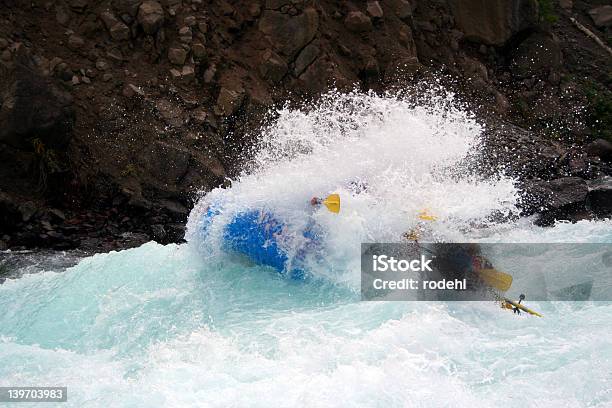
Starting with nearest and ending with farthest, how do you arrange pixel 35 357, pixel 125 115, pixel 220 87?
pixel 35 357 < pixel 125 115 < pixel 220 87

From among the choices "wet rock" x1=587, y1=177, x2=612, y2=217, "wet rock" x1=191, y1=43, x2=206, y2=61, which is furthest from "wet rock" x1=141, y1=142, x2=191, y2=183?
"wet rock" x1=587, y1=177, x2=612, y2=217

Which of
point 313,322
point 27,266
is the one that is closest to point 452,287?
point 313,322

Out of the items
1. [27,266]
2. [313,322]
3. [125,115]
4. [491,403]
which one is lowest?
[491,403]

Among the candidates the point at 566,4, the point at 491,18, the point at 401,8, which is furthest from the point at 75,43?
the point at 566,4

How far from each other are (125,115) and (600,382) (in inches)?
269

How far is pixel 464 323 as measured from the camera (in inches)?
193

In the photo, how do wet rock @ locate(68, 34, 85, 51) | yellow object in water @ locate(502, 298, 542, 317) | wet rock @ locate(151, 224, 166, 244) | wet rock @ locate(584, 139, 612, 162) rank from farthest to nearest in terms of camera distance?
wet rock @ locate(584, 139, 612, 162)
wet rock @ locate(68, 34, 85, 51)
wet rock @ locate(151, 224, 166, 244)
yellow object in water @ locate(502, 298, 542, 317)

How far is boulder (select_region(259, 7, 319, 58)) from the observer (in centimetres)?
985

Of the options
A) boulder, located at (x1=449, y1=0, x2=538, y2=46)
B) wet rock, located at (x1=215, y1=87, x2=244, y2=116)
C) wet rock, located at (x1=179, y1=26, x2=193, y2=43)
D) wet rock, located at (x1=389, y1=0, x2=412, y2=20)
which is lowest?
wet rock, located at (x1=215, y1=87, x2=244, y2=116)

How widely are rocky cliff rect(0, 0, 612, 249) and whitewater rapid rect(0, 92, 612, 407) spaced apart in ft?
4.60

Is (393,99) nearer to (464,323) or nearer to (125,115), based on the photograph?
(125,115)

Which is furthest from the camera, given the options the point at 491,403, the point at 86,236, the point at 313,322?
the point at 86,236

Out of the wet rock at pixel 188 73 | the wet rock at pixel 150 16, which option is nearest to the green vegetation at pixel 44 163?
the wet rock at pixel 188 73

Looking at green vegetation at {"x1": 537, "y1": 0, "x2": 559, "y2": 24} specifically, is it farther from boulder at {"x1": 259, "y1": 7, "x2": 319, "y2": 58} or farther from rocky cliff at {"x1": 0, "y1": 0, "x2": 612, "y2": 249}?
boulder at {"x1": 259, "y1": 7, "x2": 319, "y2": 58}
